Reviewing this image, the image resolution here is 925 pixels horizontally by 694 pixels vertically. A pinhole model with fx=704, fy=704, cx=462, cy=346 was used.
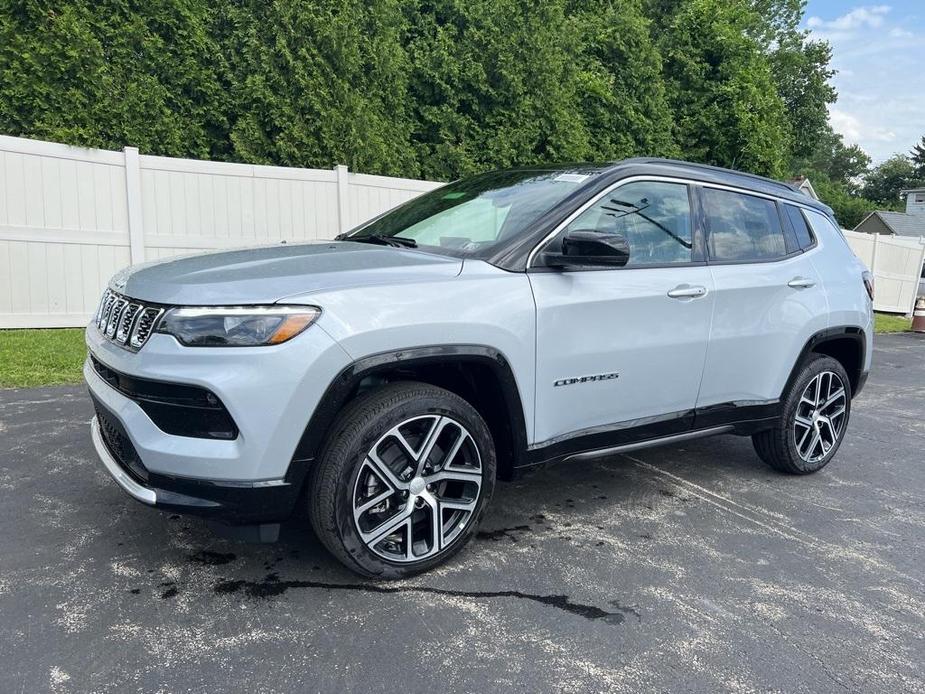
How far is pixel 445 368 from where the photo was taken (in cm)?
311

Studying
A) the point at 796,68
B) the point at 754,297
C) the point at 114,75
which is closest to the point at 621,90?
the point at 114,75

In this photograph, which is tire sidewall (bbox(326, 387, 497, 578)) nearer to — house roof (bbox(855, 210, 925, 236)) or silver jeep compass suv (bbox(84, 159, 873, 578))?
silver jeep compass suv (bbox(84, 159, 873, 578))

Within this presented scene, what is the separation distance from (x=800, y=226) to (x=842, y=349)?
0.96m

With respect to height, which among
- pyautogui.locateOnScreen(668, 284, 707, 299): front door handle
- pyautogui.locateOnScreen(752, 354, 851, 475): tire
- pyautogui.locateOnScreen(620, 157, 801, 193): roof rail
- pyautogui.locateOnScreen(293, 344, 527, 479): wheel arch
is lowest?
pyautogui.locateOnScreen(752, 354, 851, 475): tire

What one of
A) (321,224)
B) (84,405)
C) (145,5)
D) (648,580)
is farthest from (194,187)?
(648,580)

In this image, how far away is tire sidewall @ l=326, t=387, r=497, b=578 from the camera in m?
2.71

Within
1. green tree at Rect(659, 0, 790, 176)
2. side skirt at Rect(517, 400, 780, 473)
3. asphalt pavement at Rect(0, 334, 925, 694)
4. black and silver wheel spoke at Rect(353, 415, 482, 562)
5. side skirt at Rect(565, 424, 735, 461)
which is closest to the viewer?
asphalt pavement at Rect(0, 334, 925, 694)

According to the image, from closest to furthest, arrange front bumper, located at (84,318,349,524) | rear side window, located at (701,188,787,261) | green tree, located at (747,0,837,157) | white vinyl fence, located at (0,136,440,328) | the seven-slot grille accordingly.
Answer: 1. front bumper, located at (84,318,349,524)
2. the seven-slot grille
3. rear side window, located at (701,188,787,261)
4. white vinyl fence, located at (0,136,440,328)
5. green tree, located at (747,0,837,157)

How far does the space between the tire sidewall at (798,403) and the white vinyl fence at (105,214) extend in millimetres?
7056

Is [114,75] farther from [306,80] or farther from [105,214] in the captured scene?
[306,80]

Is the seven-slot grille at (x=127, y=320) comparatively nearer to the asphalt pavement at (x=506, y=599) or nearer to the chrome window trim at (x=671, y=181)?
the asphalt pavement at (x=506, y=599)

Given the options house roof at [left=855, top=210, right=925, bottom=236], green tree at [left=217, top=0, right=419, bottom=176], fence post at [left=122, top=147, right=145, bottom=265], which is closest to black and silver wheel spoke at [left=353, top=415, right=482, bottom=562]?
fence post at [left=122, top=147, right=145, bottom=265]

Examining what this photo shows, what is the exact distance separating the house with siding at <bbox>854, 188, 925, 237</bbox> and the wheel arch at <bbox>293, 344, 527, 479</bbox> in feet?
168

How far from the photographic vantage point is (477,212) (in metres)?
3.64
